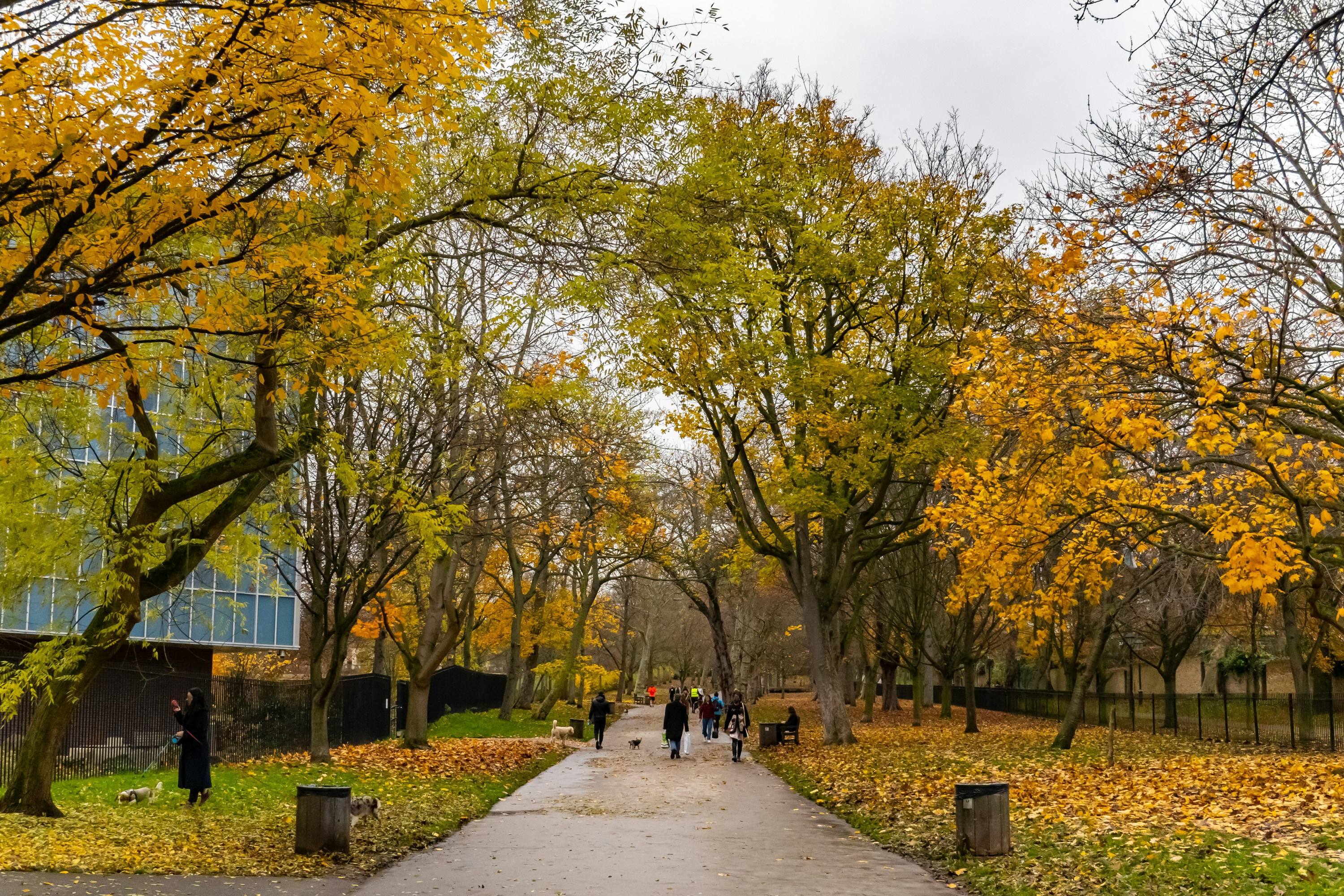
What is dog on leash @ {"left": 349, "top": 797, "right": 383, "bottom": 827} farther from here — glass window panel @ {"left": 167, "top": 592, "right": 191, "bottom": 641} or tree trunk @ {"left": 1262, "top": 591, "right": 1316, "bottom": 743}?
tree trunk @ {"left": 1262, "top": 591, "right": 1316, "bottom": 743}

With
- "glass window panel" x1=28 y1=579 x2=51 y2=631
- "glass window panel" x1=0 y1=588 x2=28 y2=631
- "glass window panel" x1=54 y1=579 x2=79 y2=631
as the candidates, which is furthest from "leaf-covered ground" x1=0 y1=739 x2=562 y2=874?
"glass window panel" x1=28 y1=579 x2=51 y2=631

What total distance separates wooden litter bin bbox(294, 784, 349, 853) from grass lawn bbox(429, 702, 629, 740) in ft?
70.9

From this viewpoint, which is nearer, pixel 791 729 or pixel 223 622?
pixel 791 729

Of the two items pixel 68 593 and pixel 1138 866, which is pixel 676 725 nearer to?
pixel 68 593

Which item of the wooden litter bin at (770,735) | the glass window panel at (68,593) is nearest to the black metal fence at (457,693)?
the wooden litter bin at (770,735)

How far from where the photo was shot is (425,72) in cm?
832

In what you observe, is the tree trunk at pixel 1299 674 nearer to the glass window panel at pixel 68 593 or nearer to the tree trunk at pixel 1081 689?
the tree trunk at pixel 1081 689

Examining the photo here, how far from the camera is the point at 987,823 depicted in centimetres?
1037

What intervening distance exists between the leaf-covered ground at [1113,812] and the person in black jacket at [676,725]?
2.56 metres

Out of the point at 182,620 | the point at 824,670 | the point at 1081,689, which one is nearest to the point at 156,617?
Result: the point at 824,670

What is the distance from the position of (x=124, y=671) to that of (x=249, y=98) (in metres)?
17.8

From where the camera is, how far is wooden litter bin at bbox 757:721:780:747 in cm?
2844

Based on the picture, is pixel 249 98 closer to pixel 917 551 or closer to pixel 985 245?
pixel 985 245

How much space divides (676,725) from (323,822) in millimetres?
16869
